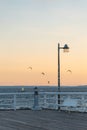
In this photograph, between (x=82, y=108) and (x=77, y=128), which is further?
(x=82, y=108)

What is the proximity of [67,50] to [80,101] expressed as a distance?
316cm

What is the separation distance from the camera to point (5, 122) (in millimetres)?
23516

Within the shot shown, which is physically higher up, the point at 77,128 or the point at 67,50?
the point at 67,50

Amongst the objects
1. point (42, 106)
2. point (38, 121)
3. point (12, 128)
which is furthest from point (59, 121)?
point (42, 106)

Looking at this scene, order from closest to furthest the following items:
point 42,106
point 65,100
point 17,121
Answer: point 17,121, point 65,100, point 42,106

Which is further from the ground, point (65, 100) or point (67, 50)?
point (67, 50)

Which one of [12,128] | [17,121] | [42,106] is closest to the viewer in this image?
[12,128]

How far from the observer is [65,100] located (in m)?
32.8

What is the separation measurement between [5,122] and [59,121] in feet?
8.16

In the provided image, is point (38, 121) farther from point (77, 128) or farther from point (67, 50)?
point (67, 50)

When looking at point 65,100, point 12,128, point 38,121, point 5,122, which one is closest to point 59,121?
point 38,121

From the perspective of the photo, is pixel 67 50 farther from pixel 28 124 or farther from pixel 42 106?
pixel 28 124

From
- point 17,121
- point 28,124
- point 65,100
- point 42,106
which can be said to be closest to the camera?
point 28,124

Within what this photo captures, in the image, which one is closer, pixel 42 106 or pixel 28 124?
pixel 28 124
